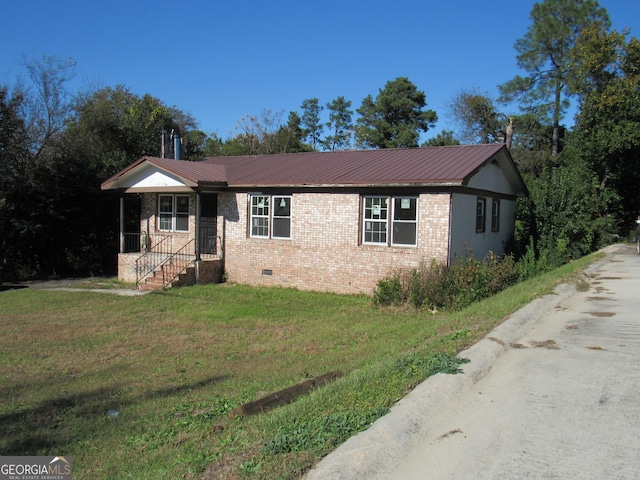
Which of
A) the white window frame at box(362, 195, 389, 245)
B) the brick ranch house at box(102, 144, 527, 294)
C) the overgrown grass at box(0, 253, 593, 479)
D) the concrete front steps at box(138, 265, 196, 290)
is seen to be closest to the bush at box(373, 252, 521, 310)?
the overgrown grass at box(0, 253, 593, 479)

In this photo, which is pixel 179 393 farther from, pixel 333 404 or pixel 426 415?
pixel 426 415

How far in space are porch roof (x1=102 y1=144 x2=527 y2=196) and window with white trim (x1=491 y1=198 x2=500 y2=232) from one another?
1334 mm

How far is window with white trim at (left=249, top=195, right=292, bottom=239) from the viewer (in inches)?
663

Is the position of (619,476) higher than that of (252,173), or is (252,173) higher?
(252,173)

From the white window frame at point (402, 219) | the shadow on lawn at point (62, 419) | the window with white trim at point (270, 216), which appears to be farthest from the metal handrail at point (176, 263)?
the shadow on lawn at point (62, 419)

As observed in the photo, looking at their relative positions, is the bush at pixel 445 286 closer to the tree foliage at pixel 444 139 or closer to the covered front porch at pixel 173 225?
the covered front porch at pixel 173 225

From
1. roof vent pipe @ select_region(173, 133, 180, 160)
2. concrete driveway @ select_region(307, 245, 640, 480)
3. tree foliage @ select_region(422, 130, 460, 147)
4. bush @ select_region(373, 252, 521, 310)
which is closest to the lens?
concrete driveway @ select_region(307, 245, 640, 480)

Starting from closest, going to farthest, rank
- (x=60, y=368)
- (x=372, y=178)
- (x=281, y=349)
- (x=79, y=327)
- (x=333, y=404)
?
(x=333, y=404) → (x=60, y=368) → (x=281, y=349) → (x=79, y=327) → (x=372, y=178)

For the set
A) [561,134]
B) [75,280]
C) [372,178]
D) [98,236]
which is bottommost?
[75,280]

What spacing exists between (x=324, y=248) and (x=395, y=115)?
124 ft

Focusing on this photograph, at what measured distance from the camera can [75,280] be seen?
65.4 ft

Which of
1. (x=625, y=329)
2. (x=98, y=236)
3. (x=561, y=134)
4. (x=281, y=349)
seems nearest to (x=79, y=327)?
(x=281, y=349)

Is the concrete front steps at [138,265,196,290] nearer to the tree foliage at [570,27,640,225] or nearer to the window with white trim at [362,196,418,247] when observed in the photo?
the window with white trim at [362,196,418,247]

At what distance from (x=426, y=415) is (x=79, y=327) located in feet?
29.8
